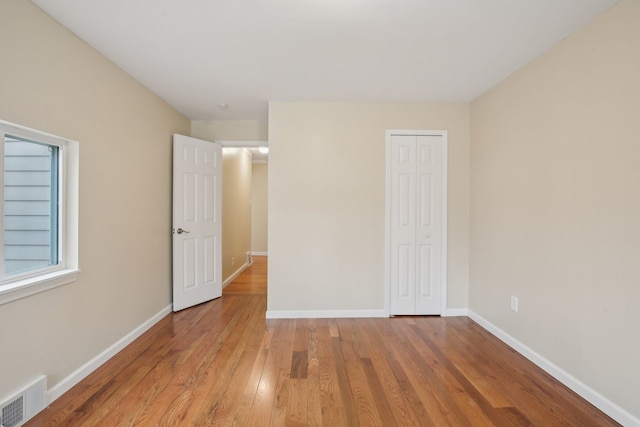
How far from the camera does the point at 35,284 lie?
1695 mm

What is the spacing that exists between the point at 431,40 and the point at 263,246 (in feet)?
20.9

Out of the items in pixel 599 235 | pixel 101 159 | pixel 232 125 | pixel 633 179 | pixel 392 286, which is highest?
pixel 232 125

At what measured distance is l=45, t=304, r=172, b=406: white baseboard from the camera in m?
1.86

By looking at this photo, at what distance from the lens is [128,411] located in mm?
1751

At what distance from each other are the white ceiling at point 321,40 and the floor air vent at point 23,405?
2256 millimetres

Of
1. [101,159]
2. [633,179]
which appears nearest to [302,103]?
[101,159]

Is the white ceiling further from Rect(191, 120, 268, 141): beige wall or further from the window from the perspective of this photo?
Rect(191, 120, 268, 141): beige wall

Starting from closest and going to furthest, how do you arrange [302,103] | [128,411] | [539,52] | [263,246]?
[128,411] < [539,52] < [302,103] < [263,246]

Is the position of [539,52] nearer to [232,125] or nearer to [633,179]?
[633,179]

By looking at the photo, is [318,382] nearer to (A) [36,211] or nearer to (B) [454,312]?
(B) [454,312]

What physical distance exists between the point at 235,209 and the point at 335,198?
2.47 m

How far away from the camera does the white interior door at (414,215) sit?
130 inches

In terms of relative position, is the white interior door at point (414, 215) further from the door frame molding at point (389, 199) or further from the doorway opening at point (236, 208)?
the doorway opening at point (236, 208)

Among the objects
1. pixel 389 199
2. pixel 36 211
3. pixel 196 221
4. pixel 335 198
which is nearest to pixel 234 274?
pixel 196 221
